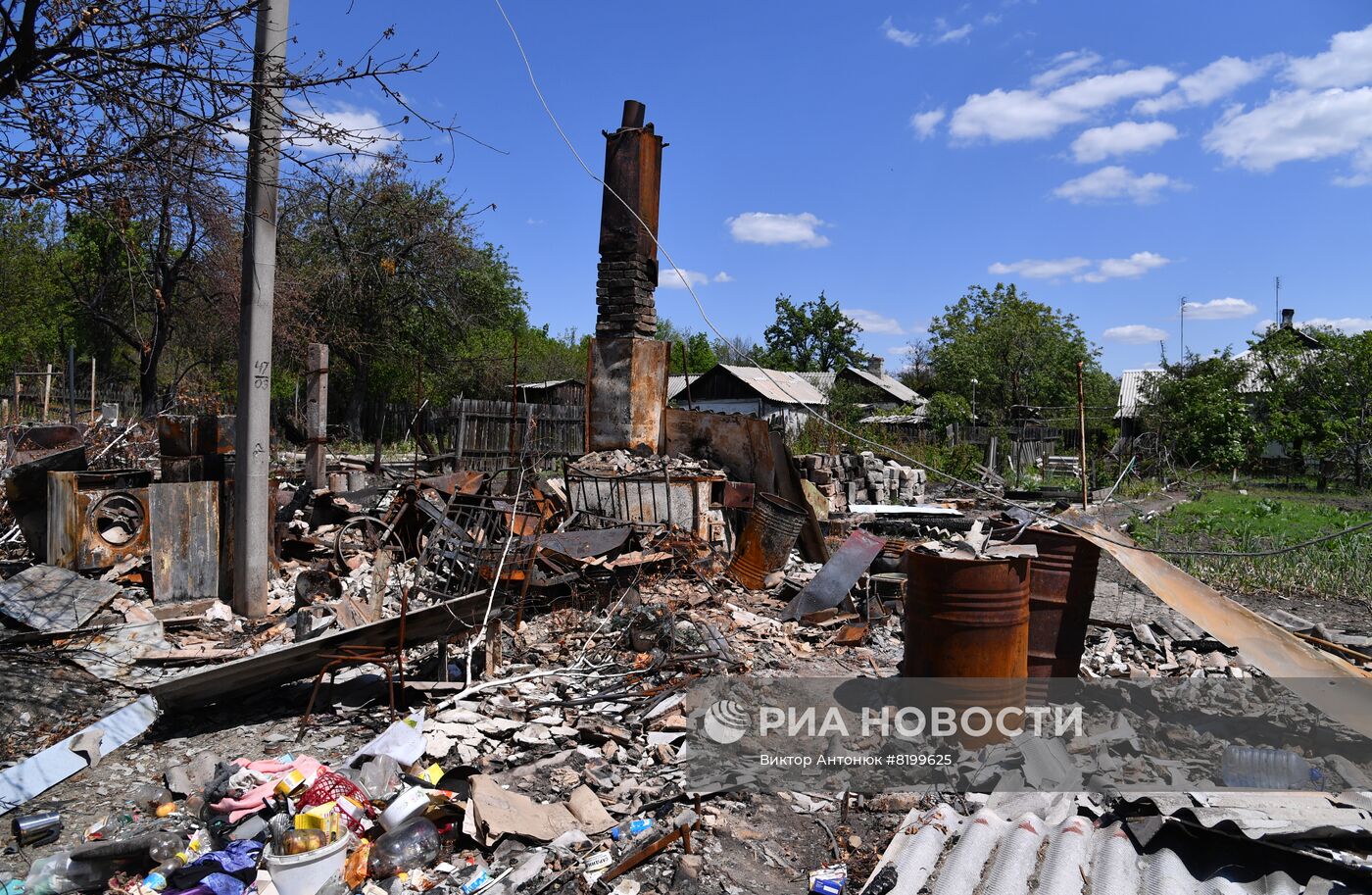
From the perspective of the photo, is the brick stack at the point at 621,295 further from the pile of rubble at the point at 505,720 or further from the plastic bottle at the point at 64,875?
the plastic bottle at the point at 64,875

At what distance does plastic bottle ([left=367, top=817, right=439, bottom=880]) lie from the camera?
329 centimetres

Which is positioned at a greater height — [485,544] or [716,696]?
[485,544]

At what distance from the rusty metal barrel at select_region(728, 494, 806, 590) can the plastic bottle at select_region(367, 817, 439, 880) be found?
506cm

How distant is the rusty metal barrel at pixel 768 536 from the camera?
8289 mm

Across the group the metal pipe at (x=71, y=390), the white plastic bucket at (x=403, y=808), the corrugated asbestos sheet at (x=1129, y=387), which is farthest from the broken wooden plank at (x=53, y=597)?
the corrugated asbestos sheet at (x=1129, y=387)

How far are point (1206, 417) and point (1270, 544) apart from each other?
13.5m

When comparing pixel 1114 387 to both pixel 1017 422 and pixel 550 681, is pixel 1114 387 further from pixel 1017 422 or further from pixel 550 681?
pixel 550 681

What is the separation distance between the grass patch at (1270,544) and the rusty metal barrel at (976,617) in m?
6.46

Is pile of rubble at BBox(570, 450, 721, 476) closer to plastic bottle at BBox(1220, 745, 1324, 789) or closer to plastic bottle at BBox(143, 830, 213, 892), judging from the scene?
plastic bottle at BBox(143, 830, 213, 892)

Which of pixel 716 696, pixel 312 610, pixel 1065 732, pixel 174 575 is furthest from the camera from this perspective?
pixel 174 575

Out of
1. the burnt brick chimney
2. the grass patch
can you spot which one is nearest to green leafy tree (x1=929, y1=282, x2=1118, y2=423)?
the grass patch

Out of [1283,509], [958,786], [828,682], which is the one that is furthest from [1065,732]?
[1283,509]

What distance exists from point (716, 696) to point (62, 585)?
5.23 metres

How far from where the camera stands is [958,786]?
376 centimetres
